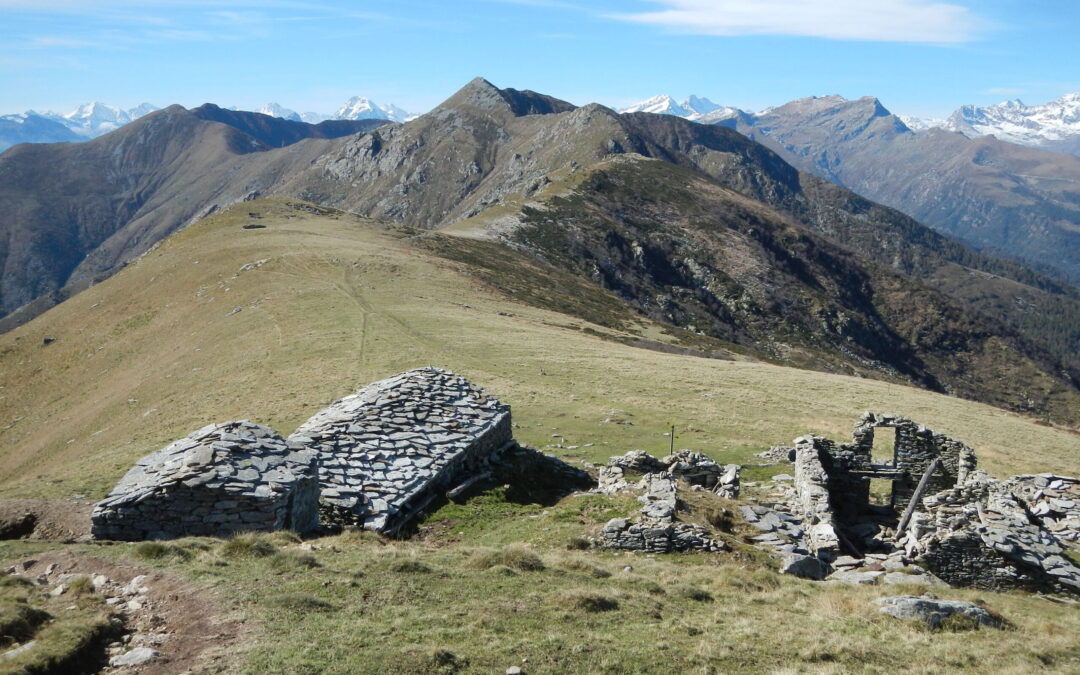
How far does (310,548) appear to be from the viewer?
1722cm

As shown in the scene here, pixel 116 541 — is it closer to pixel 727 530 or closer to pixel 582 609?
pixel 582 609

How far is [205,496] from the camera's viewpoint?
18078 mm

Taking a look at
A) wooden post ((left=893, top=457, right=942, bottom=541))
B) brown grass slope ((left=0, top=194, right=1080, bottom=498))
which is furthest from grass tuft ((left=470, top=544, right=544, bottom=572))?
brown grass slope ((left=0, top=194, right=1080, bottom=498))

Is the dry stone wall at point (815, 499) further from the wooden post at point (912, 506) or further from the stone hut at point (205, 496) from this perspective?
the stone hut at point (205, 496)

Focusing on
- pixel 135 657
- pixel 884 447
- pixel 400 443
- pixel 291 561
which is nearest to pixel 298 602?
pixel 291 561

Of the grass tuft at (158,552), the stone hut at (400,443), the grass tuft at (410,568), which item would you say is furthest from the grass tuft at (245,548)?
the stone hut at (400,443)

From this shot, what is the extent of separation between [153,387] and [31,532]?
36269mm

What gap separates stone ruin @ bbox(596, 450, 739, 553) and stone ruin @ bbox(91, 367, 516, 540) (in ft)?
17.9

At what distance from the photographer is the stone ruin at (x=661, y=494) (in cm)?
1944

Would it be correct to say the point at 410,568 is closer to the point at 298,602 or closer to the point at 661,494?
the point at 298,602

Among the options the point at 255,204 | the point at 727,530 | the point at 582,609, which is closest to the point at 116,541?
the point at 582,609

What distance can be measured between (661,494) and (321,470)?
36.5 feet

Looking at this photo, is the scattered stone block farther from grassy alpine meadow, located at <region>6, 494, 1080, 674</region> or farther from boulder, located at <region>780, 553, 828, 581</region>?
boulder, located at <region>780, 553, 828, 581</region>

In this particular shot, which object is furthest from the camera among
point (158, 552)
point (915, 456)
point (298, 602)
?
point (915, 456)
